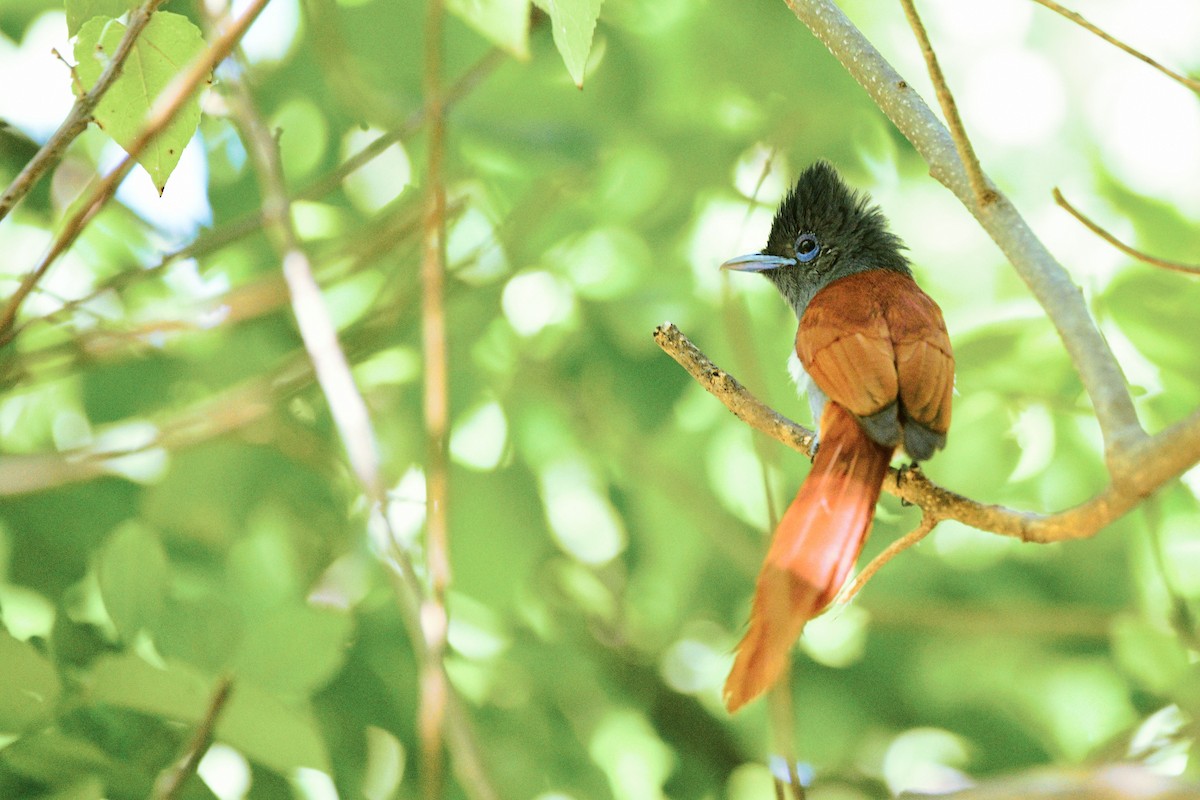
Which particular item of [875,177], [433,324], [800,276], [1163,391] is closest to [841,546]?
[433,324]

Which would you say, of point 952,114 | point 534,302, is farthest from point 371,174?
point 952,114

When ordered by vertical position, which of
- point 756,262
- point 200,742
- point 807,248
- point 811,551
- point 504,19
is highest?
point 807,248

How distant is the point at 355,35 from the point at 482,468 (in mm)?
1372

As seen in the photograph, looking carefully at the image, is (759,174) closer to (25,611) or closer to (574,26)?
(574,26)

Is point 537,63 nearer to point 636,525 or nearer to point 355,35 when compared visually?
point 355,35

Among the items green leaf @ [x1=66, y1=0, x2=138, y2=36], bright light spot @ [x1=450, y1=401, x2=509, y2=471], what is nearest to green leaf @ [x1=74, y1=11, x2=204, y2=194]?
green leaf @ [x1=66, y1=0, x2=138, y2=36]

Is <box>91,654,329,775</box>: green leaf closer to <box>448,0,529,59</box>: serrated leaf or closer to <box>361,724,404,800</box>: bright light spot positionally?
<box>361,724,404,800</box>: bright light spot

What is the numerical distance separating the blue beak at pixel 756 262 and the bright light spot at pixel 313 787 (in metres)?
1.62

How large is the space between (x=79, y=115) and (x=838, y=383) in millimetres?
1596

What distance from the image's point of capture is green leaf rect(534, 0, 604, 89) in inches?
61.0

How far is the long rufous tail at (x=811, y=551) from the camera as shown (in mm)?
1833

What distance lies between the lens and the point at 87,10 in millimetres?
1596

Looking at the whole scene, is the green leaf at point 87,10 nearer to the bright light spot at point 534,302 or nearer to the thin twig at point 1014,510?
the thin twig at point 1014,510

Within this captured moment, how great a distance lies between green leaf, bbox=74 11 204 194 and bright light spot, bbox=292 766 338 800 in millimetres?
1468
